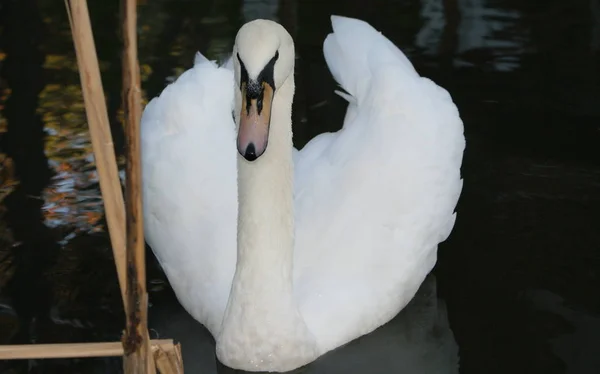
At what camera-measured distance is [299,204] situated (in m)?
5.20

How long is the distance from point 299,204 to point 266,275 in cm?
82

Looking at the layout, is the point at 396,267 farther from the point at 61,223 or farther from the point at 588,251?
the point at 61,223

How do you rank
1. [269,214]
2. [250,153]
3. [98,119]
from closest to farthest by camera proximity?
[98,119]
[250,153]
[269,214]

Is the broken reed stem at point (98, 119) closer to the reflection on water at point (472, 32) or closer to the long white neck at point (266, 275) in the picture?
the long white neck at point (266, 275)

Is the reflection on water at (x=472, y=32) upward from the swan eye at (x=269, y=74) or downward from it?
downward

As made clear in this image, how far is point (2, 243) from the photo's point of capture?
580cm

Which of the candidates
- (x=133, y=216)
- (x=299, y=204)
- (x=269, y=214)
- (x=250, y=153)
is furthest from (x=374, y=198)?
(x=133, y=216)

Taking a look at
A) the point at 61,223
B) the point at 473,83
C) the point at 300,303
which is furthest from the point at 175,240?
the point at 473,83

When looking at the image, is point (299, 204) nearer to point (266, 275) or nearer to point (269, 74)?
point (266, 275)

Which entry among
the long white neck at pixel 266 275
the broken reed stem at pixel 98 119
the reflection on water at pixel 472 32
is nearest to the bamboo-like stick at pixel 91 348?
the broken reed stem at pixel 98 119

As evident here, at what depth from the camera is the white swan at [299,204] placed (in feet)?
14.5

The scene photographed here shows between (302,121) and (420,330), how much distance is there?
2.44 meters

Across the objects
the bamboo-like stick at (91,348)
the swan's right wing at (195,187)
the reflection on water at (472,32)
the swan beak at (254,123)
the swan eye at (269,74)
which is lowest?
the reflection on water at (472,32)

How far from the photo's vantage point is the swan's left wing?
15.7 feet
